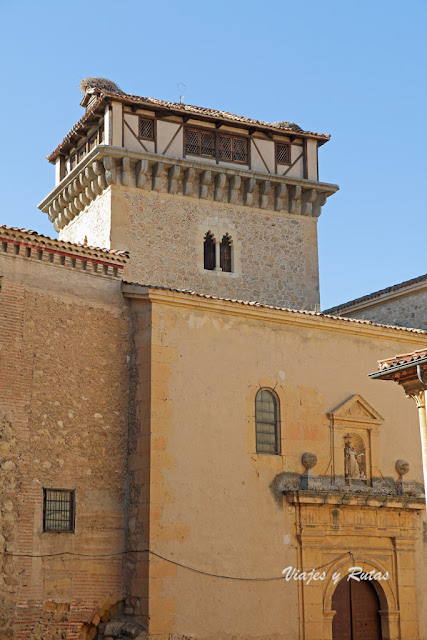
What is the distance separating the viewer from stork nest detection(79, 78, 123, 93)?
90.3 feet

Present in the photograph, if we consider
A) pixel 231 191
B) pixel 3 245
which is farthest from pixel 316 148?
pixel 3 245

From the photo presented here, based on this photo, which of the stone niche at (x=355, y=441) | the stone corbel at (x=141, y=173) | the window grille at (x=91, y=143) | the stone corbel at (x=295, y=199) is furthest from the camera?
the stone corbel at (x=295, y=199)

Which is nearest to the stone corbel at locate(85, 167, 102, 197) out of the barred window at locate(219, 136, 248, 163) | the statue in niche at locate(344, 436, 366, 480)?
the barred window at locate(219, 136, 248, 163)

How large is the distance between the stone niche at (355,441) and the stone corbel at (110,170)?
8382mm

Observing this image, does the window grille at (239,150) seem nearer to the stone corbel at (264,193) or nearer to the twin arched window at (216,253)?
the stone corbel at (264,193)

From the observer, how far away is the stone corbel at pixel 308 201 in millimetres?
26797

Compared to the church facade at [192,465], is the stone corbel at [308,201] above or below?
above

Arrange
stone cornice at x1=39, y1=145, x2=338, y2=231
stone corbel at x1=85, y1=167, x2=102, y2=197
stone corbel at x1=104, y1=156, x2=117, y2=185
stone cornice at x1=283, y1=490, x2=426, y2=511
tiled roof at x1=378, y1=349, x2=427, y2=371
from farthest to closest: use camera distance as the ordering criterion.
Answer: stone corbel at x1=85, y1=167, x2=102, y2=197
stone cornice at x1=39, y1=145, x2=338, y2=231
stone corbel at x1=104, y1=156, x2=117, y2=185
stone cornice at x1=283, y1=490, x2=426, y2=511
tiled roof at x1=378, y1=349, x2=427, y2=371

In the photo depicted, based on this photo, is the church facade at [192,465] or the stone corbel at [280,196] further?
the stone corbel at [280,196]

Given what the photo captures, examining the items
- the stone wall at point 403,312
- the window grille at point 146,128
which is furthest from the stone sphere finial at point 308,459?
the window grille at point 146,128

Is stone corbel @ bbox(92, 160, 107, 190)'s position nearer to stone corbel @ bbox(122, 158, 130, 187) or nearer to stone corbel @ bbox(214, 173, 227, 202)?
stone corbel @ bbox(122, 158, 130, 187)

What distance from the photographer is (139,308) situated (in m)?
18.7

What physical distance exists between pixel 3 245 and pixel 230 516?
643 centimetres

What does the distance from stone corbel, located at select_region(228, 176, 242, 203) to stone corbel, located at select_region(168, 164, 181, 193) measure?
5.01 ft
